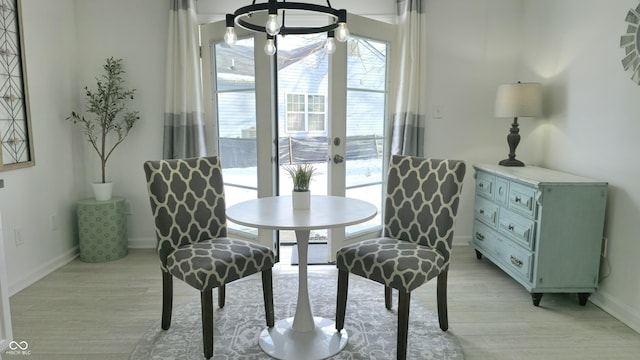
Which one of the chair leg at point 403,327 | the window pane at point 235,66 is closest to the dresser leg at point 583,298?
the chair leg at point 403,327

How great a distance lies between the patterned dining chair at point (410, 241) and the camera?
2.07 m

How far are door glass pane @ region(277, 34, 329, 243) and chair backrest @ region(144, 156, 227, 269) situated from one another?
108 inches

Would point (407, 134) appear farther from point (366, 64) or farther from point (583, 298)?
point (583, 298)

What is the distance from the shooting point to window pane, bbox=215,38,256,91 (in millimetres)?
3352

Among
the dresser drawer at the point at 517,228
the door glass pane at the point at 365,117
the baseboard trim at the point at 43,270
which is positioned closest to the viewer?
the dresser drawer at the point at 517,228

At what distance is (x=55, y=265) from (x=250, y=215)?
2204 millimetres

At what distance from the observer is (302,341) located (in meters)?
2.24

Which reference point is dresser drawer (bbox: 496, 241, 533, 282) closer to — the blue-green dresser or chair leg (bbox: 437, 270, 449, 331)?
the blue-green dresser

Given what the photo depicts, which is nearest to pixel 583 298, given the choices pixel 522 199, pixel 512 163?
pixel 522 199

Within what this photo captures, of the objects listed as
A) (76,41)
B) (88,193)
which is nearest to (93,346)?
(88,193)

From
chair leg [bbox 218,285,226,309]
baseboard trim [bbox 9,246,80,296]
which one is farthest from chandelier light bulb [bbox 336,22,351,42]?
baseboard trim [bbox 9,246,80,296]

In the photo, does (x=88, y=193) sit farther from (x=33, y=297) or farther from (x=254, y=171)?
(x=254, y=171)

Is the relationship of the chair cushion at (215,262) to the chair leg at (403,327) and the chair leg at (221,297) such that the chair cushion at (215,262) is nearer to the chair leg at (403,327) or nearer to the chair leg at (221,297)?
the chair leg at (221,297)

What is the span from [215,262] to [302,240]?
18.6 inches
